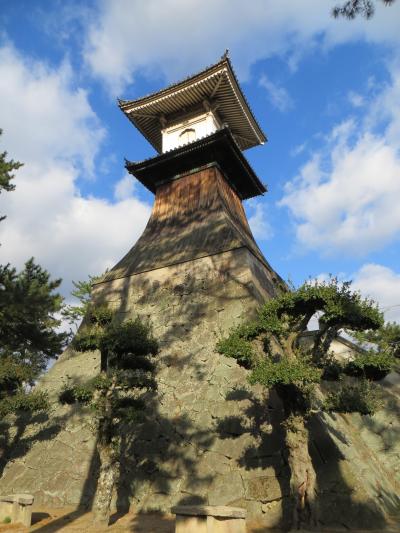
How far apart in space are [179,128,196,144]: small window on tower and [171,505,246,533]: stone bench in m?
16.0

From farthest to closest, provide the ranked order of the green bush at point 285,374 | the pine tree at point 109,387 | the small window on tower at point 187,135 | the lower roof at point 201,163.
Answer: the small window on tower at point 187,135, the lower roof at point 201,163, the pine tree at point 109,387, the green bush at point 285,374

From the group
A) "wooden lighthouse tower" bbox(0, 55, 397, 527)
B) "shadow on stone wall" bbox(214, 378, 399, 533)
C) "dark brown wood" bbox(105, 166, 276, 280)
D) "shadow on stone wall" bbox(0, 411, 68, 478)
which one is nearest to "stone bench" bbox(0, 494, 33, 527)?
"wooden lighthouse tower" bbox(0, 55, 397, 527)

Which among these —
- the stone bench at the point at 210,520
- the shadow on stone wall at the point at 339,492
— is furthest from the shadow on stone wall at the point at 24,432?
the shadow on stone wall at the point at 339,492

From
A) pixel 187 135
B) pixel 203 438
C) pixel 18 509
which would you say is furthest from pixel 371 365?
pixel 187 135

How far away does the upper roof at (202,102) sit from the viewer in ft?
57.5

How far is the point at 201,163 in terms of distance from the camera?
17156 mm

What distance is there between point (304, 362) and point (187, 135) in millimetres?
14370

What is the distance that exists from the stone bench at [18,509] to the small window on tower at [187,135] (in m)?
15.6

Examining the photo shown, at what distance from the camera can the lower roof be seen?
53.4 ft

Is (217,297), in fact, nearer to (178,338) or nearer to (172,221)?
(178,338)

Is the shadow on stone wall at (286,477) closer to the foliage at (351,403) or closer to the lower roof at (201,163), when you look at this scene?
the foliage at (351,403)

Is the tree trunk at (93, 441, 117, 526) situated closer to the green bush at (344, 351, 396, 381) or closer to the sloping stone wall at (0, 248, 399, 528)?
the sloping stone wall at (0, 248, 399, 528)

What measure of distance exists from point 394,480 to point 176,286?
863cm

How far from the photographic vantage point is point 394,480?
33.8 ft
